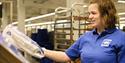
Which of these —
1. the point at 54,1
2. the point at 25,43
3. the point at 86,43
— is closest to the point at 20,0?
the point at 54,1

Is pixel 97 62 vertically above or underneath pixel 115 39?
underneath

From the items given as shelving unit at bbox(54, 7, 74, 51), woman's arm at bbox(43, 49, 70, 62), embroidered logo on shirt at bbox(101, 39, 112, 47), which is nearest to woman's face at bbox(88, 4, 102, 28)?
embroidered logo on shirt at bbox(101, 39, 112, 47)

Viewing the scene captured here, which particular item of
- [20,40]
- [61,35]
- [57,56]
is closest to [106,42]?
[57,56]

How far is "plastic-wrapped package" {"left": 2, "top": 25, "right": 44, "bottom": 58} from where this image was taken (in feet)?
3.84

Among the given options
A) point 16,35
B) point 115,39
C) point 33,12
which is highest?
point 16,35

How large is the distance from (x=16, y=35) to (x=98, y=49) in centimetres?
61

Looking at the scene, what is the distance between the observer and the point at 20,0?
228 inches

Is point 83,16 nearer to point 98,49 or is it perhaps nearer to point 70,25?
point 70,25

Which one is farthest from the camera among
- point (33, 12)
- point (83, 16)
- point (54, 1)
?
point (33, 12)

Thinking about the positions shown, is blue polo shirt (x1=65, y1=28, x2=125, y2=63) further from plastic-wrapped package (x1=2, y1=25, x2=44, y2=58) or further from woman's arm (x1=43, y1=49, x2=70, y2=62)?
plastic-wrapped package (x1=2, y1=25, x2=44, y2=58)

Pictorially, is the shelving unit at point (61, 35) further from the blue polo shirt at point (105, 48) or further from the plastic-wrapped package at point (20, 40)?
the plastic-wrapped package at point (20, 40)

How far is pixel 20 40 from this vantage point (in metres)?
1.24

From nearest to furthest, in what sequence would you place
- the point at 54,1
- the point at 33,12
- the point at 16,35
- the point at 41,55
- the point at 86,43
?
the point at 16,35 → the point at 41,55 → the point at 86,43 → the point at 54,1 → the point at 33,12

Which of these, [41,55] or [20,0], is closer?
[41,55]
